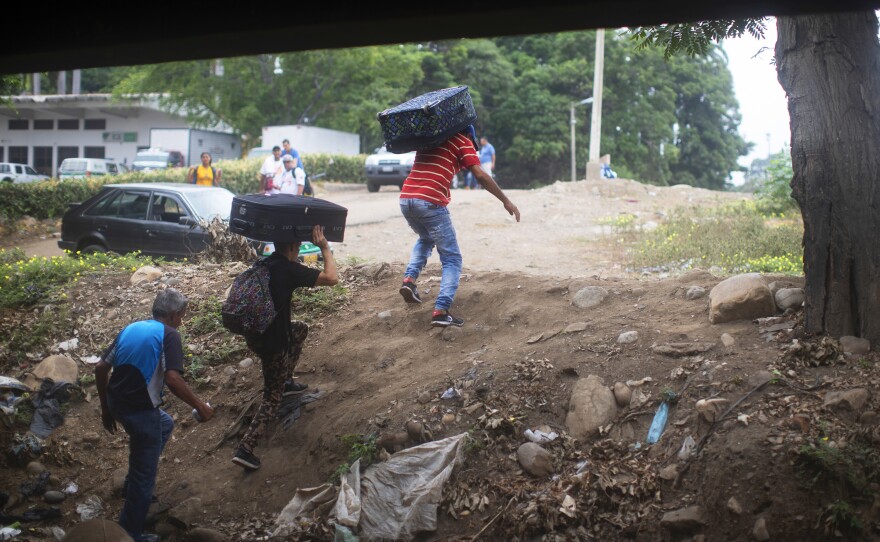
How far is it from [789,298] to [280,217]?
356cm

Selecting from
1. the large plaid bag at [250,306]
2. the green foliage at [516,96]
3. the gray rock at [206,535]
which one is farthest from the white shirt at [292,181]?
the green foliage at [516,96]

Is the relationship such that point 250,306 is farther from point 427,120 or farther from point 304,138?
point 304,138

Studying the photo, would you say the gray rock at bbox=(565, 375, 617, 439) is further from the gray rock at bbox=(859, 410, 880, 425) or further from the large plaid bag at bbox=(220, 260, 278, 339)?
the large plaid bag at bbox=(220, 260, 278, 339)

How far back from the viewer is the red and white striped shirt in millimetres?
6250

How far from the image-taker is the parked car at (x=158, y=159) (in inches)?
1225

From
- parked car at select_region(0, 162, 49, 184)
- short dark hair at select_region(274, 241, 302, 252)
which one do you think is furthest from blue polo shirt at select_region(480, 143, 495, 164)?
parked car at select_region(0, 162, 49, 184)

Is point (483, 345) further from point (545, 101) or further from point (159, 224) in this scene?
point (545, 101)

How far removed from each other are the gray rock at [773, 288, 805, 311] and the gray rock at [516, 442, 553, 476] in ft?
6.77

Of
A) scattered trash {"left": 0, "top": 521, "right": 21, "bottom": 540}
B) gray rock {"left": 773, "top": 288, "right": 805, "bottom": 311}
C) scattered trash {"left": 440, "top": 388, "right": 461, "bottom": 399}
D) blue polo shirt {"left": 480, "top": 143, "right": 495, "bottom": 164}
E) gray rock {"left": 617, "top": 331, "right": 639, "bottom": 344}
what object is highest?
blue polo shirt {"left": 480, "top": 143, "right": 495, "bottom": 164}

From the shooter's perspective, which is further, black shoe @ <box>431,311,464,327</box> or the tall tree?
black shoe @ <box>431,311,464,327</box>

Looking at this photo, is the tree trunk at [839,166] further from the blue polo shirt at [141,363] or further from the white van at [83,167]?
the white van at [83,167]

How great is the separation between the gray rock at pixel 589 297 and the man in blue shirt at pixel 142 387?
121 inches

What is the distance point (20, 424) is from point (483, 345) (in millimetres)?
3861

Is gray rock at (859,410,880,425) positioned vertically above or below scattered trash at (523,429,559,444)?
above
